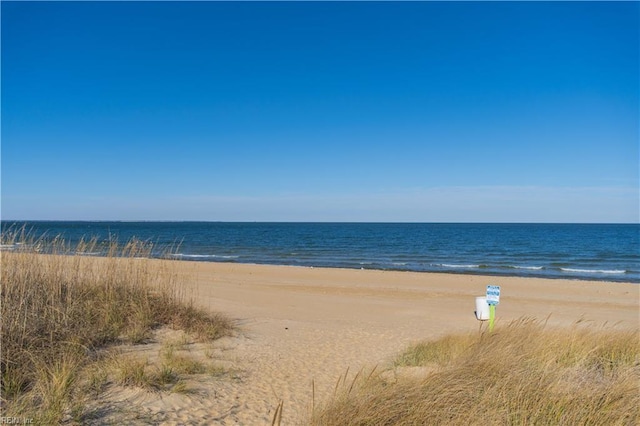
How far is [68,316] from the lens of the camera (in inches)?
282

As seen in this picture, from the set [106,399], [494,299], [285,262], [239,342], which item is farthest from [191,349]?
[285,262]

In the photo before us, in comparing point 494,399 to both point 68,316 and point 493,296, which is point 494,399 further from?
point 68,316

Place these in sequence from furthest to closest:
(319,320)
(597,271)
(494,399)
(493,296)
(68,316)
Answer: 1. (597,271)
2. (319,320)
3. (493,296)
4. (68,316)
5. (494,399)

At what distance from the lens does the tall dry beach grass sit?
492 centimetres

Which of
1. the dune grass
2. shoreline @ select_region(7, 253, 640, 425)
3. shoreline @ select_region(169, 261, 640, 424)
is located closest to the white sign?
shoreline @ select_region(7, 253, 640, 425)

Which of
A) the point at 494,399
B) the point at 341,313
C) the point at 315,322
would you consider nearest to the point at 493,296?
the point at 494,399

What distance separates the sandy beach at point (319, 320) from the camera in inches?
220

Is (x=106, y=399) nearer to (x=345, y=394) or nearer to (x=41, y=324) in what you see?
(x=41, y=324)

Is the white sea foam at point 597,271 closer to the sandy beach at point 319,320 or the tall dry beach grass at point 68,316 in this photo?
the sandy beach at point 319,320

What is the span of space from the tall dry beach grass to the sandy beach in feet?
2.39

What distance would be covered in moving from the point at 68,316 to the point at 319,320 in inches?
265

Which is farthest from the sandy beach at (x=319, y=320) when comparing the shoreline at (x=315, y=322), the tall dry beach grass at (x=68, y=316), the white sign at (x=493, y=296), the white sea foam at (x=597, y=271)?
the white sea foam at (x=597, y=271)

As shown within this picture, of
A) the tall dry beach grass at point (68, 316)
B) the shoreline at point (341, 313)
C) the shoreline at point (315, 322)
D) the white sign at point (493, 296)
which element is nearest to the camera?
the tall dry beach grass at point (68, 316)

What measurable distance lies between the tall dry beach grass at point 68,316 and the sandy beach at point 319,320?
728 mm
